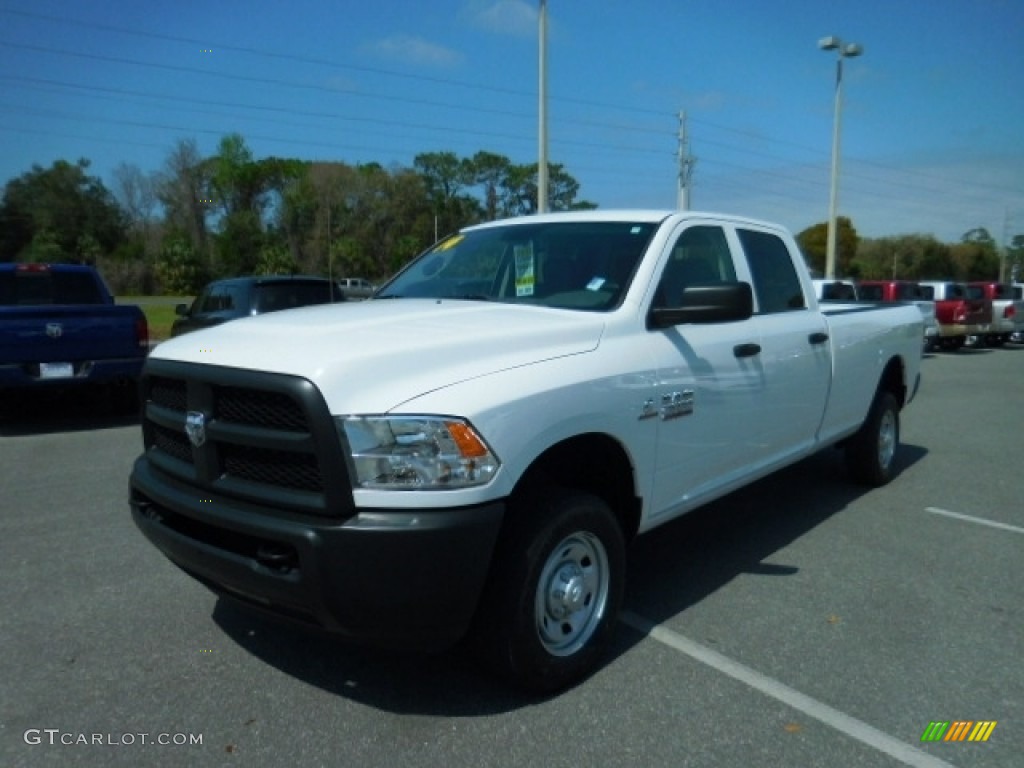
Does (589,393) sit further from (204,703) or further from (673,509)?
(204,703)

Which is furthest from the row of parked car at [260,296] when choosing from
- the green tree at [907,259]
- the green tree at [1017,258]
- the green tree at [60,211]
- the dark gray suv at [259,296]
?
the green tree at [1017,258]

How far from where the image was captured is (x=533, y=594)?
294 centimetres

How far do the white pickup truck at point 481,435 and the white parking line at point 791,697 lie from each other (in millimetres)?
444

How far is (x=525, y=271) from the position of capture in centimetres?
415

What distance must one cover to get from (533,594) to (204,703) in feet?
4.38

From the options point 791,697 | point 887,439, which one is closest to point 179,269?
point 887,439

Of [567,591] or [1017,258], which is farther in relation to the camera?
[1017,258]

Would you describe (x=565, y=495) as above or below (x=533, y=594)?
above

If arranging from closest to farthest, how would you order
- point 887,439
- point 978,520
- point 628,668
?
point 628,668 < point 978,520 < point 887,439

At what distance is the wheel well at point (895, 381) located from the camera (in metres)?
6.47

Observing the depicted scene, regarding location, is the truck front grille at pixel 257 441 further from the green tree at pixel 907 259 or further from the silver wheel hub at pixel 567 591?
the green tree at pixel 907 259

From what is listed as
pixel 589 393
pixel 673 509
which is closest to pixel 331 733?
pixel 589 393

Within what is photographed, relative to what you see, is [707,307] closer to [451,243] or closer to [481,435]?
[481,435]

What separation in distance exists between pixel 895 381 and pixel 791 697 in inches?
170
